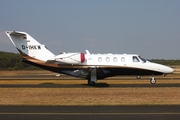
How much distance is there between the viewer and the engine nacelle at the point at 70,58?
27531 millimetres

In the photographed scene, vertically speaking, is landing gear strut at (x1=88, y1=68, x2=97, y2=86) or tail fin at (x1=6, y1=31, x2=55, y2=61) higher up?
tail fin at (x1=6, y1=31, x2=55, y2=61)

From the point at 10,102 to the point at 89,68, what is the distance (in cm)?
1228

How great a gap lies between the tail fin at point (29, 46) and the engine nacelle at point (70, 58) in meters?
1.89

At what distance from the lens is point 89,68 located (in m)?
27.1

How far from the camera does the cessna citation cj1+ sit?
90.9ft

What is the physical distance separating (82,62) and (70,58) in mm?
1403
